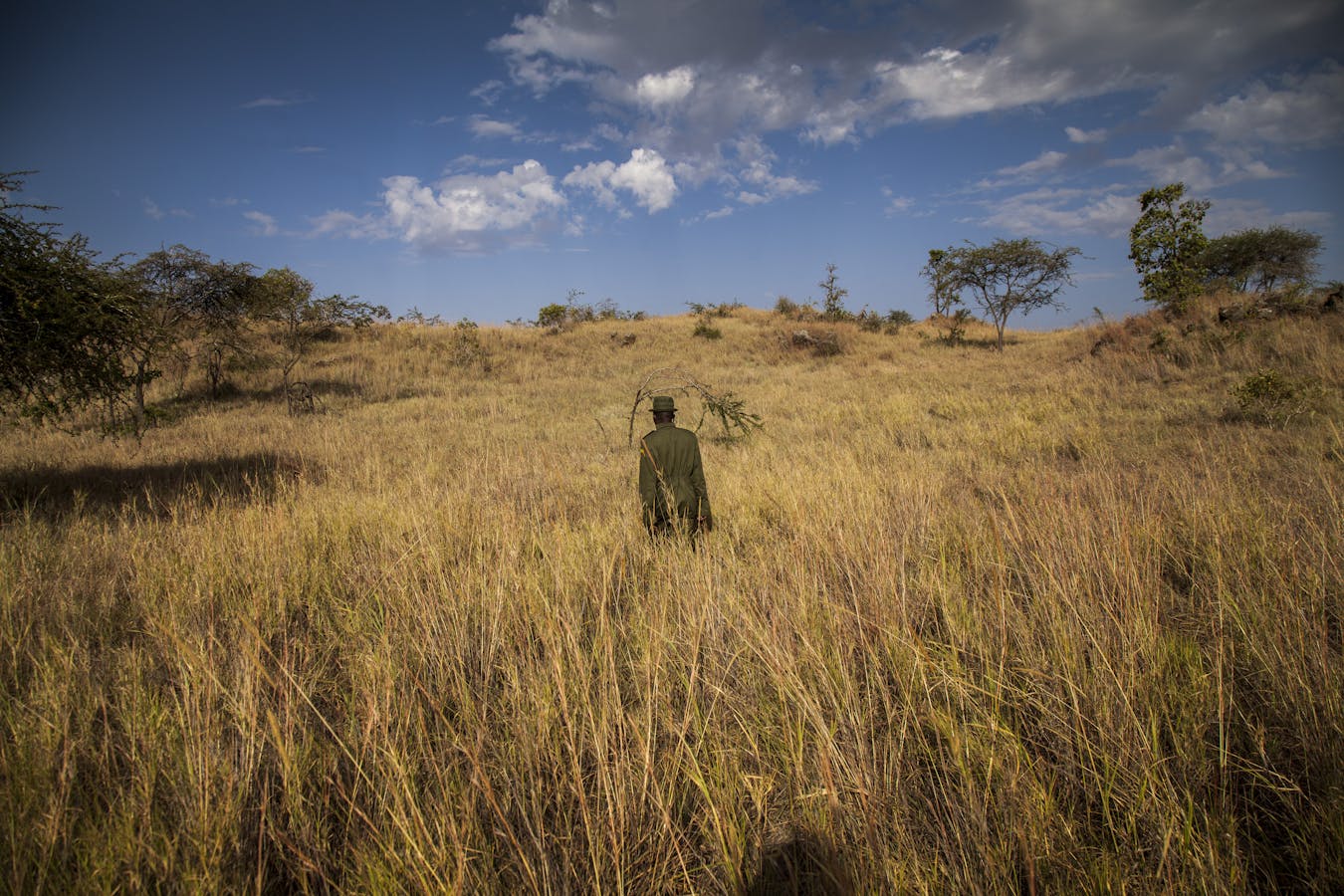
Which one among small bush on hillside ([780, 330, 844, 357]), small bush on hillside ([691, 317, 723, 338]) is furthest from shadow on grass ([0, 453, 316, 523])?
small bush on hillside ([780, 330, 844, 357])

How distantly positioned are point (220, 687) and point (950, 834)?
114 inches

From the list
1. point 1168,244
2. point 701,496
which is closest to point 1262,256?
point 1168,244

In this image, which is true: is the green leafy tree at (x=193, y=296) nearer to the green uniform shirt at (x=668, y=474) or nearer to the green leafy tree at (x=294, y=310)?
the green leafy tree at (x=294, y=310)

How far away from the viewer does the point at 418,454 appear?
384 inches

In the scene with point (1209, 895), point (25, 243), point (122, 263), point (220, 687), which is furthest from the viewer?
point (122, 263)

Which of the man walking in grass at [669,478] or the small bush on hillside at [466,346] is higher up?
the small bush on hillside at [466,346]

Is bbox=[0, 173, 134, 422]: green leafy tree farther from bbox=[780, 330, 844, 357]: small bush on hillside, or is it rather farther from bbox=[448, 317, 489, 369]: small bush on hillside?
bbox=[780, 330, 844, 357]: small bush on hillside

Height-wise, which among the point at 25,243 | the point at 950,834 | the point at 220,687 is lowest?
the point at 950,834

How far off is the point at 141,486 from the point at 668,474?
8.02 m

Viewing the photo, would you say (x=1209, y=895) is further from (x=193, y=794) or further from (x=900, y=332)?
(x=900, y=332)

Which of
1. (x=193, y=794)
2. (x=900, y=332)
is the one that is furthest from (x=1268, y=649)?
(x=900, y=332)

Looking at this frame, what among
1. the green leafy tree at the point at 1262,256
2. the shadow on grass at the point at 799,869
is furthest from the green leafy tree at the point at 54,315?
the green leafy tree at the point at 1262,256

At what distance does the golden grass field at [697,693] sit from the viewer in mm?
1588

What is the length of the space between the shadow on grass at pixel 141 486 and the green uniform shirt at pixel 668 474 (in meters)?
4.96
